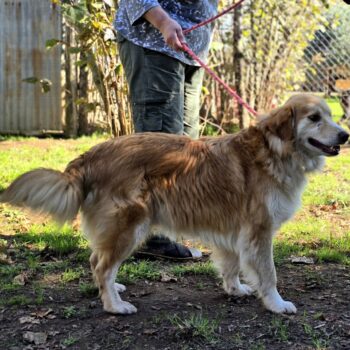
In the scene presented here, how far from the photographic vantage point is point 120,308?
128 inches

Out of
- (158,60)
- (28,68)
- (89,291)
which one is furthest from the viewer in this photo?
(28,68)

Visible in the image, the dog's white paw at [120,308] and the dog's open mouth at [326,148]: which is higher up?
the dog's open mouth at [326,148]

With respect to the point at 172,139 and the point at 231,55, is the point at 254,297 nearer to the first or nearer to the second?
the point at 172,139

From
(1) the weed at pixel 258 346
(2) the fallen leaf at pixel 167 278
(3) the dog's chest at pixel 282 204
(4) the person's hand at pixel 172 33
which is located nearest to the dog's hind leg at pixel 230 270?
(2) the fallen leaf at pixel 167 278

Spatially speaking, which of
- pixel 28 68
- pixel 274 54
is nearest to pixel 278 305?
pixel 274 54

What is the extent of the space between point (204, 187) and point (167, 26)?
1038mm

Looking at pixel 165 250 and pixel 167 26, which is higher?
pixel 167 26

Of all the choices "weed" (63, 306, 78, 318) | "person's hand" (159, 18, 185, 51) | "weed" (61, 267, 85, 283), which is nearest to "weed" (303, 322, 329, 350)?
"weed" (63, 306, 78, 318)

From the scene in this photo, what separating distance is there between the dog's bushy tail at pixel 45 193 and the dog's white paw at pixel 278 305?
1.28 metres

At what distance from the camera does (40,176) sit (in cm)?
315

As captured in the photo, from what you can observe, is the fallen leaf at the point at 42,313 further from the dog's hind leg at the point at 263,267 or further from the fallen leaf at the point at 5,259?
the dog's hind leg at the point at 263,267

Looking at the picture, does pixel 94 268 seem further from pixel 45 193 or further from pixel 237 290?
pixel 237 290

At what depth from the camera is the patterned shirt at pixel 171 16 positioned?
12.4 ft

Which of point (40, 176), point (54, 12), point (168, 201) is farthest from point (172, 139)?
point (54, 12)
